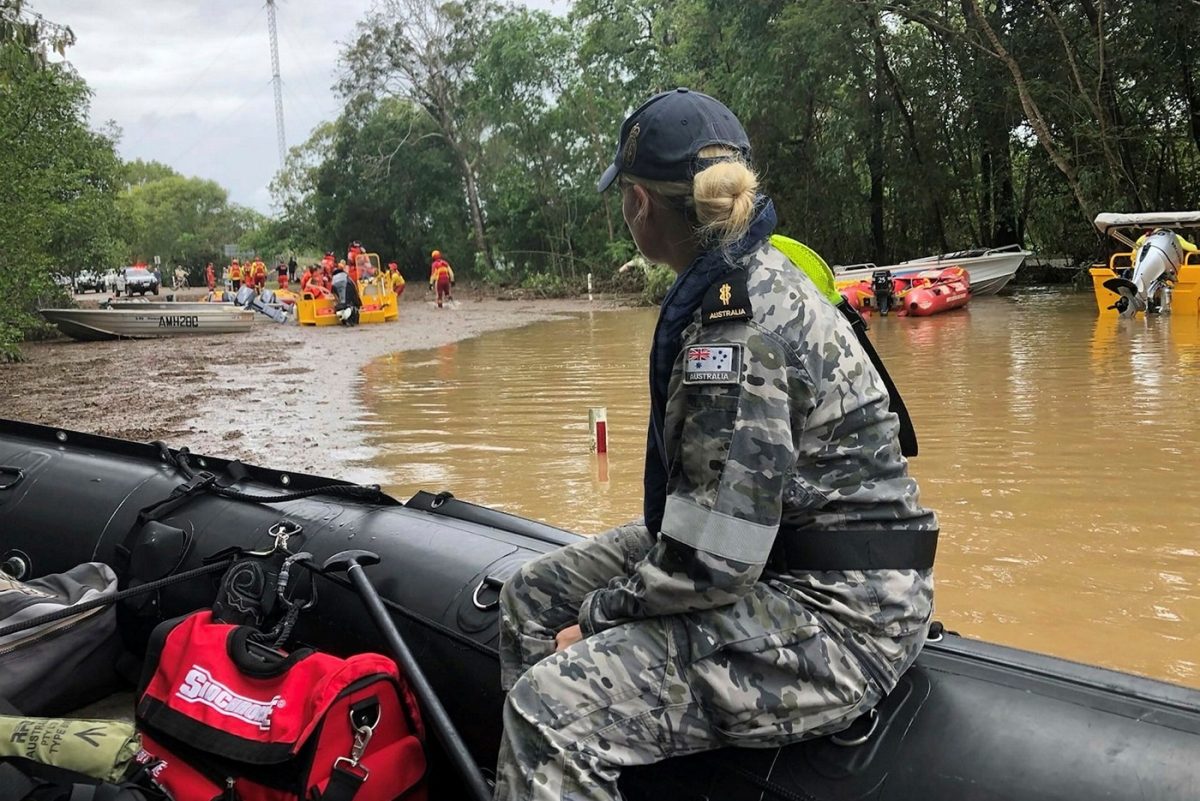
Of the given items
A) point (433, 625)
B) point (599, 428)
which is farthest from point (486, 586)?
point (599, 428)

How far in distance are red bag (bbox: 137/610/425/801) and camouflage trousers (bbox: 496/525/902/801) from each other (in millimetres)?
542

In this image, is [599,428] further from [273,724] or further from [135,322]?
[135,322]

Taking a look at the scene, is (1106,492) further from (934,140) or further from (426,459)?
(934,140)

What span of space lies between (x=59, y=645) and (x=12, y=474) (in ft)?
3.29

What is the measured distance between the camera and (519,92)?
31.1 m

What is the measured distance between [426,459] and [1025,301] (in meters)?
15.1

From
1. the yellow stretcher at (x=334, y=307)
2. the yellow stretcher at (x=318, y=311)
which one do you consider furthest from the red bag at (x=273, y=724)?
the yellow stretcher at (x=318, y=311)

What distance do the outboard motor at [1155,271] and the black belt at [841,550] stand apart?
13738mm

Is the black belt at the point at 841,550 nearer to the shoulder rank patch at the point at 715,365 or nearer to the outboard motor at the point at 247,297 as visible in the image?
the shoulder rank patch at the point at 715,365

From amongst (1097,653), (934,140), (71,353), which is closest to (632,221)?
(1097,653)

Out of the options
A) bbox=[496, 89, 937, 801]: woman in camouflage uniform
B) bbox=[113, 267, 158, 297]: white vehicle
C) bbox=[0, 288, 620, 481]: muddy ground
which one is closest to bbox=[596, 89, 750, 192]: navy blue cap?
bbox=[496, 89, 937, 801]: woman in camouflage uniform

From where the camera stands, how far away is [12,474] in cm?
353

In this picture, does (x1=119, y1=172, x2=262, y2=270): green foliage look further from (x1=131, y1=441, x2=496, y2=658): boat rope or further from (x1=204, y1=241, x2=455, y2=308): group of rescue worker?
(x1=131, y1=441, x2=496, y2=658): boat rope

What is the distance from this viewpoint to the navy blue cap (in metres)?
1.67
